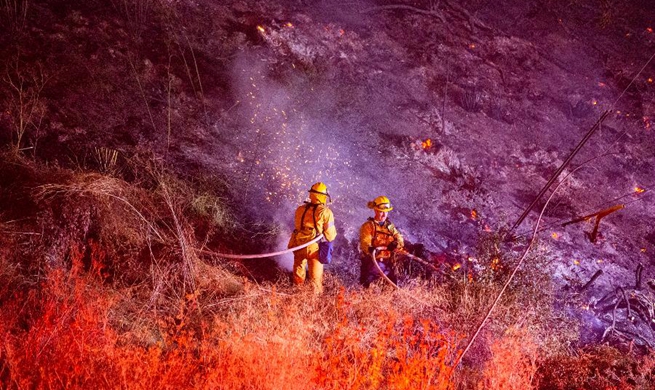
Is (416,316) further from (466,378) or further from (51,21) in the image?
(51,21)

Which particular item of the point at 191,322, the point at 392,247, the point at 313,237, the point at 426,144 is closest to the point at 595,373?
the point at 392,247

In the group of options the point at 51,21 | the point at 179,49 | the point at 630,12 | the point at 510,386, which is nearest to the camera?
the point at 510,386

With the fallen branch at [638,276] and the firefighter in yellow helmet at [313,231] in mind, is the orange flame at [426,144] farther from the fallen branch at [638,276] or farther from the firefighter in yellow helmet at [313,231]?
the fallen branch at [638,276]

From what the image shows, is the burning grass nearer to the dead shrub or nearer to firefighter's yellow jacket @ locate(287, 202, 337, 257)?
the dead shrub

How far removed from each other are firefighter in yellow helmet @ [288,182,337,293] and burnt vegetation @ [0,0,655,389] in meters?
0.48

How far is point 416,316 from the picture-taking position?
633 cm

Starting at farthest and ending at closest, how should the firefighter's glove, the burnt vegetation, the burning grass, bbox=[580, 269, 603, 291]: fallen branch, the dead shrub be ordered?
bbox=[580, 269, 603, 291]: fallen branch, the firefighter's glove, the dead shrub, the burnt vegetation, the burning grass

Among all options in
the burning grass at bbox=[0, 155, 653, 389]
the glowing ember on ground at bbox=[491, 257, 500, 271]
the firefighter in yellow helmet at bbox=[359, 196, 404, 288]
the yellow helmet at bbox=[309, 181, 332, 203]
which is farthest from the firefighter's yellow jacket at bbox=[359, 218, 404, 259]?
the glowing ember on ground at bbox=[491, 257, 500, 271]

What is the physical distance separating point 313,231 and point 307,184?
304 centimetres

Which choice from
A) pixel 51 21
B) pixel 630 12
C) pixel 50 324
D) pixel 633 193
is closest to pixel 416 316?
pixel 50 324

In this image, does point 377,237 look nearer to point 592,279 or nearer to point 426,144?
Result: point 426,144

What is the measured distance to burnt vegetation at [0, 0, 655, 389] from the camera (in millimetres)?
5180

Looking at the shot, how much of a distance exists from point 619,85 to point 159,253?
49.6 ft

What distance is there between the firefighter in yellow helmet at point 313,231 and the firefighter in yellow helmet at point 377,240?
0.65 meters
